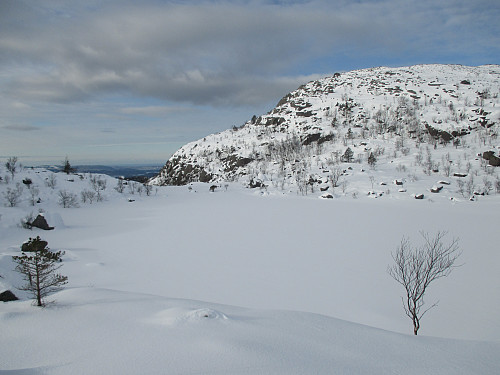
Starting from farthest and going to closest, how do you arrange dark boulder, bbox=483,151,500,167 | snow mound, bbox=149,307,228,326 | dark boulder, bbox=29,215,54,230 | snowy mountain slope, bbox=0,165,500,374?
dark boulder, bbox=483,151,500,167
dark boulder, bbox=29,215,54,230
snow mound, bbox=149,307,228,326
snowy mountain slope, bbox=0,165,500,374

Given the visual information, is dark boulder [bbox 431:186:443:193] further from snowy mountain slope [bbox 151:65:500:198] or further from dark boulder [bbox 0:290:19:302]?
dark boulder [bbox 0:290:19:302]

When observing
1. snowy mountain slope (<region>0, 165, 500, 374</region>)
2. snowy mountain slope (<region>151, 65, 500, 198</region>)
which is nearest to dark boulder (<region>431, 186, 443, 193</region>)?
snowy mountain slope (<region>151, 65, 500, 198</region>)

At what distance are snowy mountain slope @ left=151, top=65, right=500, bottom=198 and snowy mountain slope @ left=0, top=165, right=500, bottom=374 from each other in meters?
15.7

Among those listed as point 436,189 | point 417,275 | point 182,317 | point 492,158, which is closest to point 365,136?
point 492,158

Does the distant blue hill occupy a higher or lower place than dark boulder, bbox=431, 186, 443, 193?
higher

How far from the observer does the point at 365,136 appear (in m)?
53.5

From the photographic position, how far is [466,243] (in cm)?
1262

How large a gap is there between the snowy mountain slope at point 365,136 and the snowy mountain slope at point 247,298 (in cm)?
1573

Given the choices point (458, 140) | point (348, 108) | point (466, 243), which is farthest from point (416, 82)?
point (466, 243)

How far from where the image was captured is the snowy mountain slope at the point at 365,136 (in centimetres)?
3431

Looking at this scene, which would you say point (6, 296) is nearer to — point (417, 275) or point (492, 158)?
point (417, 275)

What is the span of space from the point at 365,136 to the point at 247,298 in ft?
181

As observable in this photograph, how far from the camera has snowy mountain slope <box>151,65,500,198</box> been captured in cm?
3431

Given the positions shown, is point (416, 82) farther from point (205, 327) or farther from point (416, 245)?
point (205, 327)
